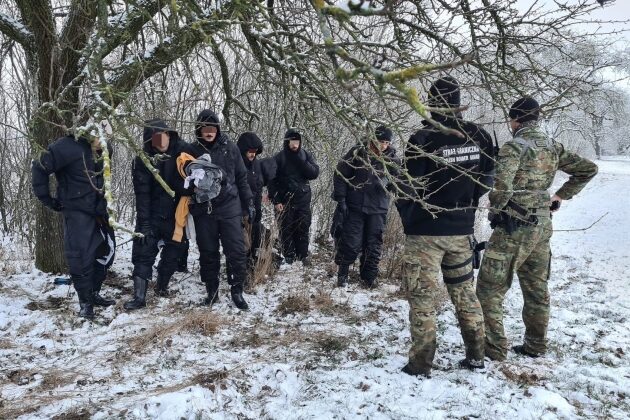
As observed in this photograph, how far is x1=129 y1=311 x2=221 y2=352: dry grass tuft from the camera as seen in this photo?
3.71 metres

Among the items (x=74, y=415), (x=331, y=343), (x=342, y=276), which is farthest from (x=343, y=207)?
(x=74, y=415)

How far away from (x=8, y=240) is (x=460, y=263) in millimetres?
7378

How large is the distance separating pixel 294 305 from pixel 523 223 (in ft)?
7.59

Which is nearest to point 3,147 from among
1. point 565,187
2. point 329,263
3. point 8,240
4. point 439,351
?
point 8,240

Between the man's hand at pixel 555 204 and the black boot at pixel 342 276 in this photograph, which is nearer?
the man's hand at pixel 555 204

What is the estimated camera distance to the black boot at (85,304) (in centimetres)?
421

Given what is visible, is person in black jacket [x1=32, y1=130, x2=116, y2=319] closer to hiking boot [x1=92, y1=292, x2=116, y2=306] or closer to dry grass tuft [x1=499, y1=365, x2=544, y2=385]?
hiking boot [x1=92, y1=292, x2=116, y2=306]

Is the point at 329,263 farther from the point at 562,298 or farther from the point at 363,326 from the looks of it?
the point at 562,298

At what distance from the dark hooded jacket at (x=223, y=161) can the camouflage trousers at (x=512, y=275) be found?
234 centimetres

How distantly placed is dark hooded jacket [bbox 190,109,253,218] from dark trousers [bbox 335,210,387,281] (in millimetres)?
1387

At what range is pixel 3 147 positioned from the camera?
7543 mm

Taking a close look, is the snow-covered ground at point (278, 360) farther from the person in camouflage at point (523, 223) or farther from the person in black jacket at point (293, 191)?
the person in black jacket at point (293, 191)

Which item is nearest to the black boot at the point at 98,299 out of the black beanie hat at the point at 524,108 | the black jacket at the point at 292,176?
the black jacket at the point at 292,176

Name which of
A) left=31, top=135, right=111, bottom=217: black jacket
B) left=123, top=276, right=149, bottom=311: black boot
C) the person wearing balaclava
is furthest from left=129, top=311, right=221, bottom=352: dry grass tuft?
the person wearing balaclava
